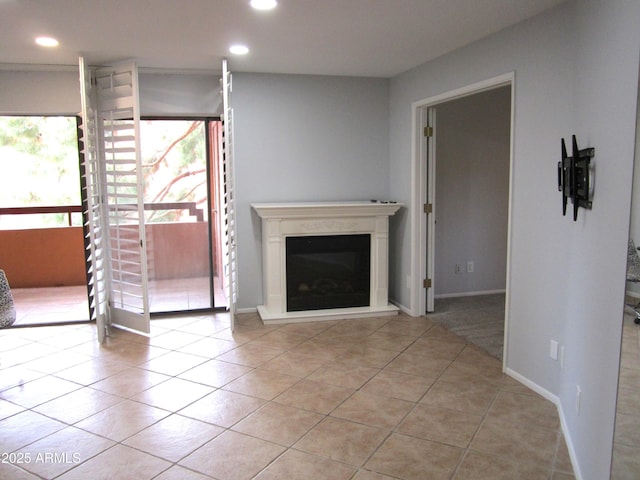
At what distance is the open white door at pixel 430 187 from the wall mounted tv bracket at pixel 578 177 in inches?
87.4

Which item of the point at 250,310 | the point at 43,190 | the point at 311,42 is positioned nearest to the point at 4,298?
the point at 250,310

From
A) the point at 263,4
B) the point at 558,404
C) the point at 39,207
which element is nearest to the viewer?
the point at 263,4

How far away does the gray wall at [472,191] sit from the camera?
17.9 feet

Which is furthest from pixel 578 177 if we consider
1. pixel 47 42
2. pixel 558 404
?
pixel 47 42

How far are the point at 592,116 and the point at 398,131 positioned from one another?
288cm

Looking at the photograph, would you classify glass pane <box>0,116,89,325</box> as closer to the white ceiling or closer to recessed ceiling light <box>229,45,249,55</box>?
the white ceiling

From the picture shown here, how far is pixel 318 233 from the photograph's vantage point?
480cm

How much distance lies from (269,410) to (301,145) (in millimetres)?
2852

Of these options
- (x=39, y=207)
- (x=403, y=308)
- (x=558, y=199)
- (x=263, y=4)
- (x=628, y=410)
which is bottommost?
(x=403, y=308)

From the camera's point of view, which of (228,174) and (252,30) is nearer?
(252,30)

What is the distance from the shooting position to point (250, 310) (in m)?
5.10

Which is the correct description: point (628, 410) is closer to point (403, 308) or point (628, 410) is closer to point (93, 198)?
point (403, 308)

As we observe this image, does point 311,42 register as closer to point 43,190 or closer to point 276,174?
point 276,174

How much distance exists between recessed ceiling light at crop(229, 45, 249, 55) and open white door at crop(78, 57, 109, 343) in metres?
1.24
